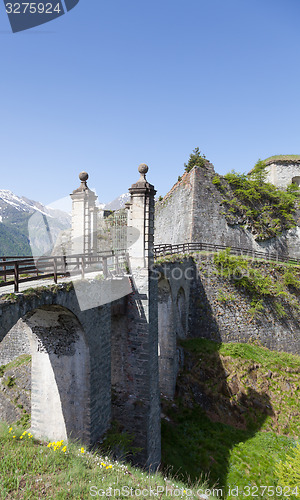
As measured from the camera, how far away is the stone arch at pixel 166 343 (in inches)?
600

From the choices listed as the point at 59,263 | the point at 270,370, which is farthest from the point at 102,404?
the point at 270,370

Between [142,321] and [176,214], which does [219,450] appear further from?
[176,214]

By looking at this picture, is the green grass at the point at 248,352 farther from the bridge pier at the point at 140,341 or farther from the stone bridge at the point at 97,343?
the bridge pier at the point at 140,341

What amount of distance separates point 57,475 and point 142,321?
577cm

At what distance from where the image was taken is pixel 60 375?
837cm

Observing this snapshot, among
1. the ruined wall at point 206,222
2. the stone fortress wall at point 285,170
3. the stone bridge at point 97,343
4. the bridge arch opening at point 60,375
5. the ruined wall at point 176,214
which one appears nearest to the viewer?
the stone bridge at point 97,343

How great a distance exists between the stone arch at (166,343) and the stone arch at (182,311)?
1.63 meters

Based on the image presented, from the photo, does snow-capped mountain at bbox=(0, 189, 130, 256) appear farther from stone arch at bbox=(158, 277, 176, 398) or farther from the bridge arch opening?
stone arch at bbox=(158, 277, 176, 398)

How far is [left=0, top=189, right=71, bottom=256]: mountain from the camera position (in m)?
8.00

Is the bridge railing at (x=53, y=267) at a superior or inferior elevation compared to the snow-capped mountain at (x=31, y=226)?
inferior

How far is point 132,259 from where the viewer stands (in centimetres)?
1070

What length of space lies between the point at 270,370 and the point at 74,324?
1291 cm

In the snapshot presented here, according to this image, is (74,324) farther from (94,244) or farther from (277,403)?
(277,403)

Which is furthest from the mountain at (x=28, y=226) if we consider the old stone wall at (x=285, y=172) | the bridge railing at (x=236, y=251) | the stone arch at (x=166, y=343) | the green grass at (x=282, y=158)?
the green grass at (x=282, y=158)
